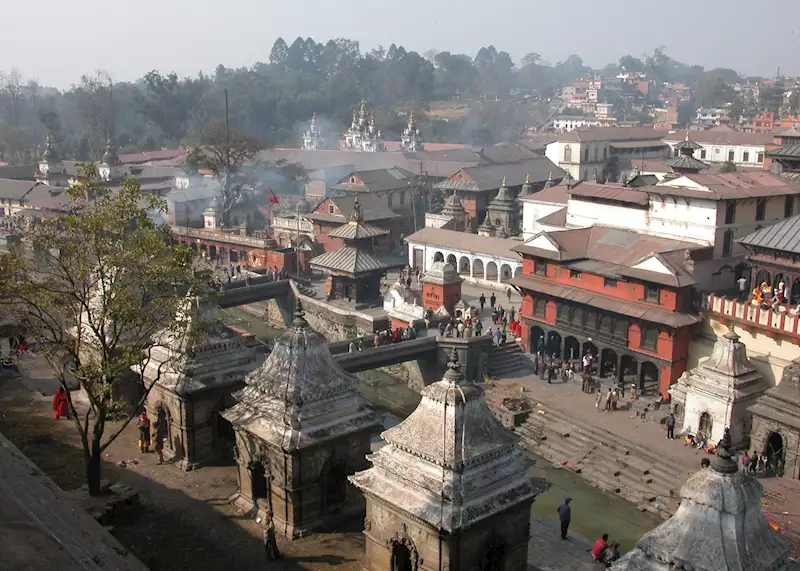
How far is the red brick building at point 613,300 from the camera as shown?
92.9 ft

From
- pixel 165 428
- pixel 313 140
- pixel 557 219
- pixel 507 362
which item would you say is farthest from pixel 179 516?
pixel 313 140

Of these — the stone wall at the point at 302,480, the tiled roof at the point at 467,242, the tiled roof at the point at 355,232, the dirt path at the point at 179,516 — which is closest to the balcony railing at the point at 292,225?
the tiled roof at the point at 467,242

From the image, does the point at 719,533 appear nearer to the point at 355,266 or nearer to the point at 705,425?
the point at 705,425

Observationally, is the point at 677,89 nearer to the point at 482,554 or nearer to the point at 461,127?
the point at 461,127

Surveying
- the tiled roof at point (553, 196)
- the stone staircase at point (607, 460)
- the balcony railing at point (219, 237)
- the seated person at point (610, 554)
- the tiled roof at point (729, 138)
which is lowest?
the stone staircase at point (607, 460)

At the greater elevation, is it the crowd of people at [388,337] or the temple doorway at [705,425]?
the crowd of people at [388,337]

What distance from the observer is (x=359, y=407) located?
1551cm

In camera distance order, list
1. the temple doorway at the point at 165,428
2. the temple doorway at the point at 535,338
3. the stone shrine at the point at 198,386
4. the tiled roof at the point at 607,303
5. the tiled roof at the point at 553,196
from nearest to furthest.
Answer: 1. the stone shrine at the point at 198,386
2. the temple doorway at the point at 165,428
3. the tiled roof at the point at 607,303
4. the temple doorway at the point at 535,338
5. the tiled roof at the point at 553,196

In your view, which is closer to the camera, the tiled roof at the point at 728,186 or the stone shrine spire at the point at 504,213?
the tiled roof at the point at 728,186

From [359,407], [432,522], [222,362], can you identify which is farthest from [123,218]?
[432,522]

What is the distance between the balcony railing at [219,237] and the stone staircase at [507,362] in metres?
21.4

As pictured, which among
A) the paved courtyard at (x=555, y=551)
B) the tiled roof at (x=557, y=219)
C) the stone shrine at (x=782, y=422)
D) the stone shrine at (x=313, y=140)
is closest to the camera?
the paved courtyard at (x=555, y=551)

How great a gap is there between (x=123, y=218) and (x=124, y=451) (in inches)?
231

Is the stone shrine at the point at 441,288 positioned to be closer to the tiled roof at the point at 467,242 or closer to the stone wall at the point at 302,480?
the tiled roof at the point at 467,242
